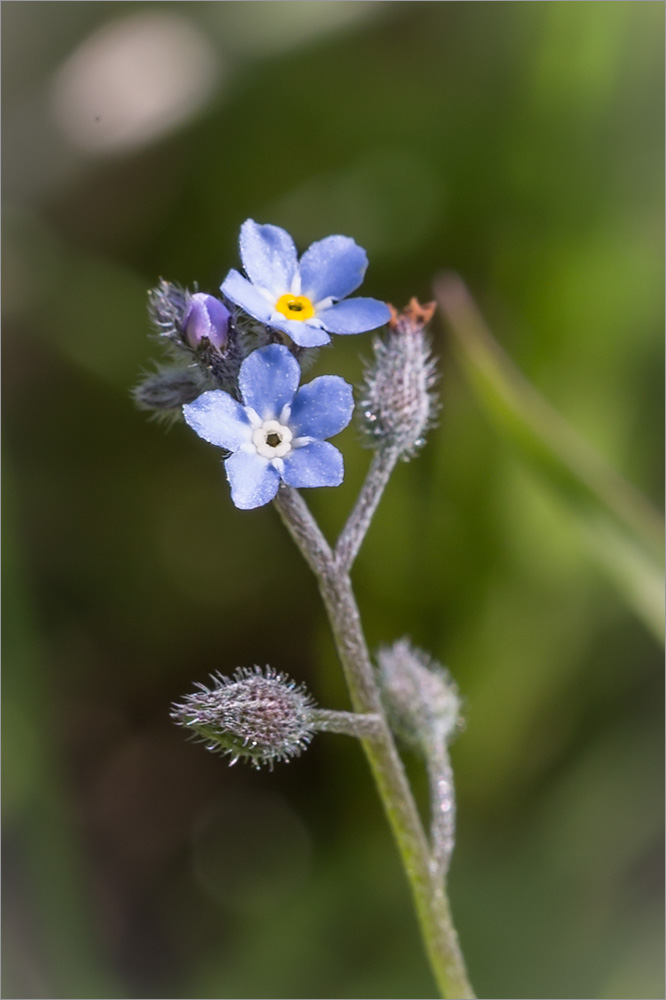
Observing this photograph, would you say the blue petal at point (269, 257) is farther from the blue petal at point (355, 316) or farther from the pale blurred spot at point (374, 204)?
the pale blurred spot at point (374, 204)

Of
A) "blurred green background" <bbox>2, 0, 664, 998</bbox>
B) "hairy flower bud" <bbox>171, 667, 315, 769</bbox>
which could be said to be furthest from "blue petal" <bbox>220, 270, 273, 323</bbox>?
"blurred green background" <bbox>2, 0, 664, 998</bbox>

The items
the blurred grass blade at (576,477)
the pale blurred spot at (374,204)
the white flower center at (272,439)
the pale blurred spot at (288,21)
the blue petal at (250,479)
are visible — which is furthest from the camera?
the pale blurred spot at (374,204)

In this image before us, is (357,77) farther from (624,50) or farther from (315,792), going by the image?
(315,792)

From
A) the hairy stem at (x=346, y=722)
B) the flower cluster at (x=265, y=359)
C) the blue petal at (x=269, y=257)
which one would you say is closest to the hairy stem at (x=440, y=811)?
the hairy stem at (x=346, y=722)

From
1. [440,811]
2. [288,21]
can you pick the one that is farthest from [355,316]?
[288,21]

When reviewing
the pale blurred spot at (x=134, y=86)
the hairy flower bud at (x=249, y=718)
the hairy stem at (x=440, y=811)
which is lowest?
the hairy stem at (x=440, y=811)

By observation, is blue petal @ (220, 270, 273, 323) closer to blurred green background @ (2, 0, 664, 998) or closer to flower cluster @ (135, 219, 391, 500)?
flower cluster @ (135, 219, 391, 500)

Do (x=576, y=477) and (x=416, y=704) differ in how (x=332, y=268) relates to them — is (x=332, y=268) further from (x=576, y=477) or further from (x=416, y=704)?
(x=576, y=477)
